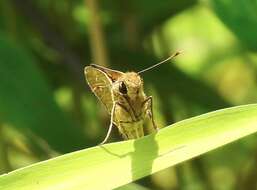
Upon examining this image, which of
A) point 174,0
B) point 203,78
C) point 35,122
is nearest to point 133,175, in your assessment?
point 35,122

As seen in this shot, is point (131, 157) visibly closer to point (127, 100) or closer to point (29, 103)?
point (127, 100)

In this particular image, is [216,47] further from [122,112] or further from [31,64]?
[122,112]

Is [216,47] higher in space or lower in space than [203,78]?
higher

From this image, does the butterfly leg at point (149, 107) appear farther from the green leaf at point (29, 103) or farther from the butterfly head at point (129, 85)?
the green leaf at point (29, 103)

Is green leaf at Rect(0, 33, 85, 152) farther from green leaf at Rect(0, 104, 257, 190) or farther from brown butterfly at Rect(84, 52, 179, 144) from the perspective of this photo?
green leaf at Rect(0, 104, 257, 190)

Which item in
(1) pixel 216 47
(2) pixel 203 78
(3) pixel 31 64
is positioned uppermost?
(1) pixel 216 47

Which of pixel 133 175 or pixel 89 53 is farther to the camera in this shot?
pixel 89 53

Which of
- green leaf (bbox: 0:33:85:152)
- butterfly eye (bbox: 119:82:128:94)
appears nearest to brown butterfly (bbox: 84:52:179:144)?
butterfly eye (bbox: 119:82:128:94)
